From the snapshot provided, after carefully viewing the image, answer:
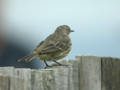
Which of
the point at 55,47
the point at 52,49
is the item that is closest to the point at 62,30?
the point at 55,47

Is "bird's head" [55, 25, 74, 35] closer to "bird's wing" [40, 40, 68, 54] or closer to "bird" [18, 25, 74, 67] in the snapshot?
"bird" [18, 25, 74, 67]

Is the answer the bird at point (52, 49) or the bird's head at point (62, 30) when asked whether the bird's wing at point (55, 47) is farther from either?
the bird's head at point (62, 30)

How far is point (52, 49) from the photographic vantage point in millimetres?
9180

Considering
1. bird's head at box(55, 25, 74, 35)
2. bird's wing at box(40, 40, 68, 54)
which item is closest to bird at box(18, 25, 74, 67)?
bird's wing at box(40, 40, 68, 54)

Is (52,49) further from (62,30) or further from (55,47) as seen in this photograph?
(62,30)

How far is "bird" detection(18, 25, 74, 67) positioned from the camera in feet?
29.0

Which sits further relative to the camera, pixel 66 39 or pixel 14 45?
pixel 14 45

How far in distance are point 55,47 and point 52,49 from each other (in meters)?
0.13

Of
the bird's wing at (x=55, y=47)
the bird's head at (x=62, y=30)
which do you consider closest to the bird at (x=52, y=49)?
the bird's wing at (x=55, y=47)

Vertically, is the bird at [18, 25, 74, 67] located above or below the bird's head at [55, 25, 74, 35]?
below

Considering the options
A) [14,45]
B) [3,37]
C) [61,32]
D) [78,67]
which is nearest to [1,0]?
[3,37]

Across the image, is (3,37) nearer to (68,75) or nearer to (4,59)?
(4,59)

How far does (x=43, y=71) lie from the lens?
5930 mm

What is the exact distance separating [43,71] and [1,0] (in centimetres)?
1490
